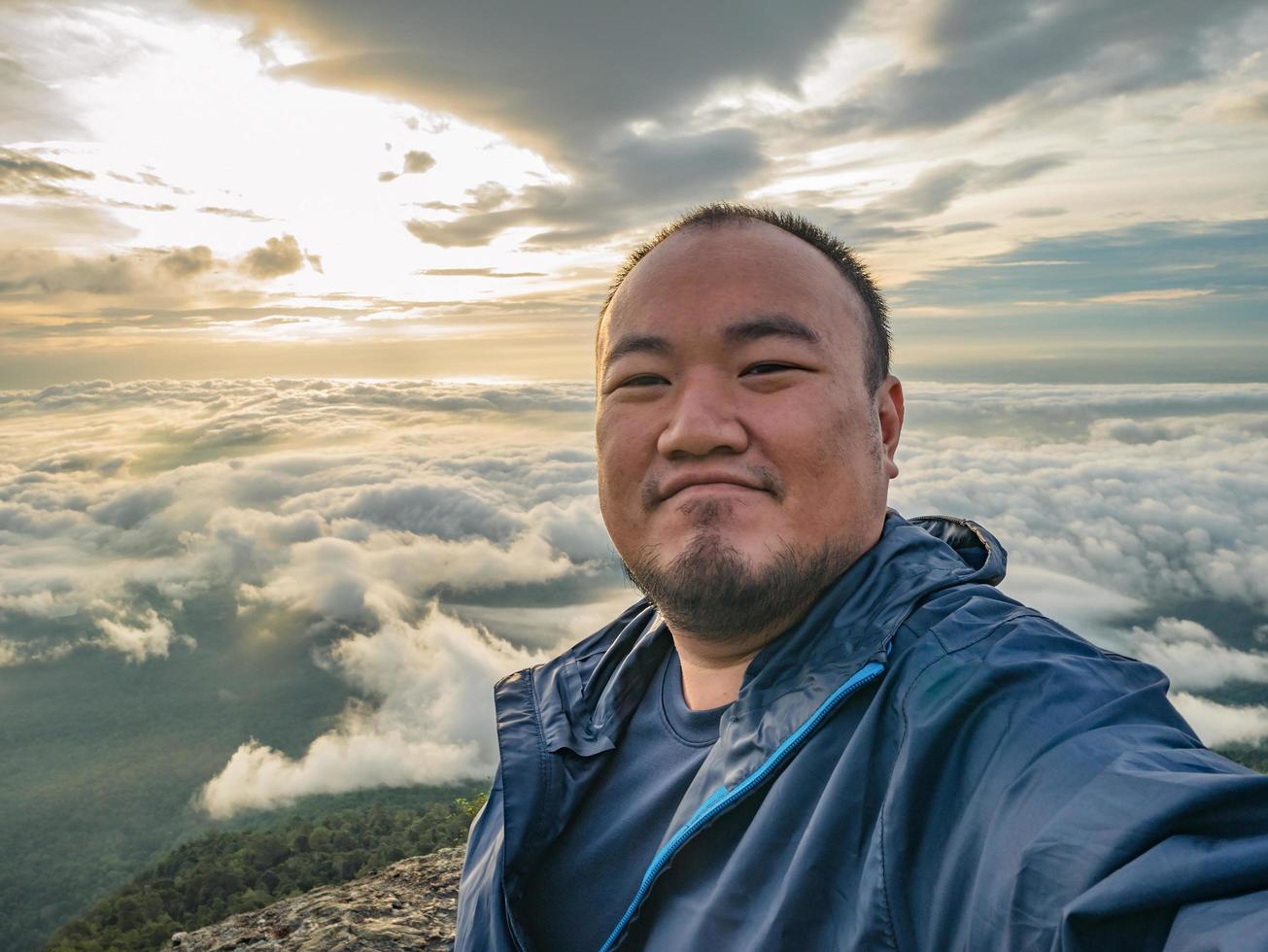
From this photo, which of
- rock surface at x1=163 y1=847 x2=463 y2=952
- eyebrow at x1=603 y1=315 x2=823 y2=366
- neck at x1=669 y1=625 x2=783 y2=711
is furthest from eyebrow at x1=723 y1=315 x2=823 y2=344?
rock surface at x1=163 y1=847 x2=463 y2=952

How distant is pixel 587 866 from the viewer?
260cm

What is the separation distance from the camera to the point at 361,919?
5773mm

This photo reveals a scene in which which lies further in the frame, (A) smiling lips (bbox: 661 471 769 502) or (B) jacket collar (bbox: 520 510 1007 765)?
(A) smiling lips (bbox: 661 471 769 502)

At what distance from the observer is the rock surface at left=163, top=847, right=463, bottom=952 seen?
543 centimetres

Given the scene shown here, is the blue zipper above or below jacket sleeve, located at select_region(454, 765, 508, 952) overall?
above

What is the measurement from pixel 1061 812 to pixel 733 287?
5.92 feet

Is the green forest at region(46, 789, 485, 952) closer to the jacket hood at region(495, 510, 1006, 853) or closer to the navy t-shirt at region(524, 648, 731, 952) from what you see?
the jacket hood at region(495, 510, 1006, 853)

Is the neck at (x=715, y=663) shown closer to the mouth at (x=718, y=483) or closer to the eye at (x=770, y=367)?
the mouth at (x=718, y=483)

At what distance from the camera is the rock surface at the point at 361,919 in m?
5.43

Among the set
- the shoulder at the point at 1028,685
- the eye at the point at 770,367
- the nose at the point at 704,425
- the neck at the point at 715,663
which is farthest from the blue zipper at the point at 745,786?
the eye at the point at 770,367

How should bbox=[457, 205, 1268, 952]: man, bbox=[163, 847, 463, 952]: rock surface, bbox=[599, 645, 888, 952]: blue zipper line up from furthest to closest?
1. bbox=[163, 847, 463, 952]: rock surface
2. bbox=[599, 645, 888, 952]: blue zipper
3. bbox=[457, 205, 1268, 952]: man

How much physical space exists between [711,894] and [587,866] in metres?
0.88

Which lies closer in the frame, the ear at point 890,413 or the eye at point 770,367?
the eye at point 770,367

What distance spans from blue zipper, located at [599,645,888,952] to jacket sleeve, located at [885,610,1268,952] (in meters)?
0.16
